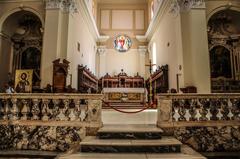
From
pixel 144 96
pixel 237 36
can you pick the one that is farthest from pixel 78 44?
pixel 237 36

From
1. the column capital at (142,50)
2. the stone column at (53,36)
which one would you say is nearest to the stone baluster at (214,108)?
the stone column at (53,36)

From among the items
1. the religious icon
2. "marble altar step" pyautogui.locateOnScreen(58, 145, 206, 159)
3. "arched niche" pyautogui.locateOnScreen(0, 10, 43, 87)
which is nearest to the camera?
"marble altar step" pyautogui.locateOnScreen(58, 145, 206, 159)

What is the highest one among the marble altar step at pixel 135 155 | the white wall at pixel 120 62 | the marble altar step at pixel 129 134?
the white wall at pixel 120 62

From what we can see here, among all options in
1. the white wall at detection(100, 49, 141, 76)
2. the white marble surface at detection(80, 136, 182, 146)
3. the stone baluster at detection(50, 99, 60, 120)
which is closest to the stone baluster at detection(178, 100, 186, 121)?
the white marble surface at detection(80, 136, 182, 146)

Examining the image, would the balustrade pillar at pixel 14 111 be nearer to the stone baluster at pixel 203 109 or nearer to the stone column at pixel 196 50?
the stone baluster at pixel 203 109

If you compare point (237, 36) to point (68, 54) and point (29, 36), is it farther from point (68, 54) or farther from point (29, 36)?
point (29, 36)

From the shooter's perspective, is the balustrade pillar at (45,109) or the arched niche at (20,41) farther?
the arched niche at (20,41)

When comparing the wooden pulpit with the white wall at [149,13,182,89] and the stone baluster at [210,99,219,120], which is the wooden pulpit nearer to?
the white wall at [149,13,182,89]

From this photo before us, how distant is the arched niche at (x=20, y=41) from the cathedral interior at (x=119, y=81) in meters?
0.05

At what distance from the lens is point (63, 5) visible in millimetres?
8461

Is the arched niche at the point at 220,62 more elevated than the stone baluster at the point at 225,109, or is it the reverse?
the arched niche at the point at 220,62

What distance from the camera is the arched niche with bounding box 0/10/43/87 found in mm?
9148

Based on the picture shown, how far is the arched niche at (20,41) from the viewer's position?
9148 millimetres

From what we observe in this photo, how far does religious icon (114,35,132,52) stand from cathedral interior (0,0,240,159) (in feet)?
0.27
